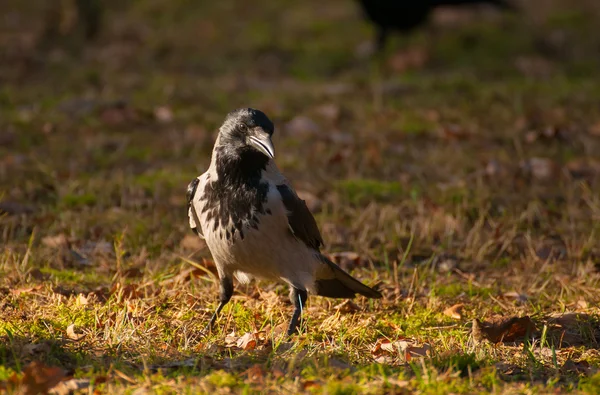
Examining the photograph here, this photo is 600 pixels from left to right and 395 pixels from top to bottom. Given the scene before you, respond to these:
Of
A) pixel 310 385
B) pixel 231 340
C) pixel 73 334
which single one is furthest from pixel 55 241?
pixel 310 385

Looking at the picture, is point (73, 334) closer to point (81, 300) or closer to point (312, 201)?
point (81, 300)

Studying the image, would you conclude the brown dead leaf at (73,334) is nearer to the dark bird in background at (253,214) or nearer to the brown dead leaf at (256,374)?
the dark bird in background at (253,214)

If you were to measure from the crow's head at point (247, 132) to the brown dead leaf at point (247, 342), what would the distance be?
83 centimetres

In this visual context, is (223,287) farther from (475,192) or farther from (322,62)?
(322,62)

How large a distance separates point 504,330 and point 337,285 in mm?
894

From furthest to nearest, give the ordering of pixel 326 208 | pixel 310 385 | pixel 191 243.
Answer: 1. pixel 326 208
2. pixel 191 243
3. pixel 310 385

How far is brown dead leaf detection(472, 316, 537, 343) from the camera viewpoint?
4.19 metres

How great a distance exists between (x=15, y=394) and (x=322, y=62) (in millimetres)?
8873

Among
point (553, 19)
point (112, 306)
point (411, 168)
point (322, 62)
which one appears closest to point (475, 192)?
point (411, 168)

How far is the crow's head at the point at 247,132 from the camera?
13.7 feet

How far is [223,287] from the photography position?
452cm

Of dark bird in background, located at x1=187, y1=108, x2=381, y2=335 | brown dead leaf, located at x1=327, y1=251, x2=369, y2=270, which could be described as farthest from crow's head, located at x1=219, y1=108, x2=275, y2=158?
brown dead leaf, located at x1=327, y1=251, x2=369, y2=270

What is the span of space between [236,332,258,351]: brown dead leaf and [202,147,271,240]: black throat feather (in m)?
0.49

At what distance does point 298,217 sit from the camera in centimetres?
436
